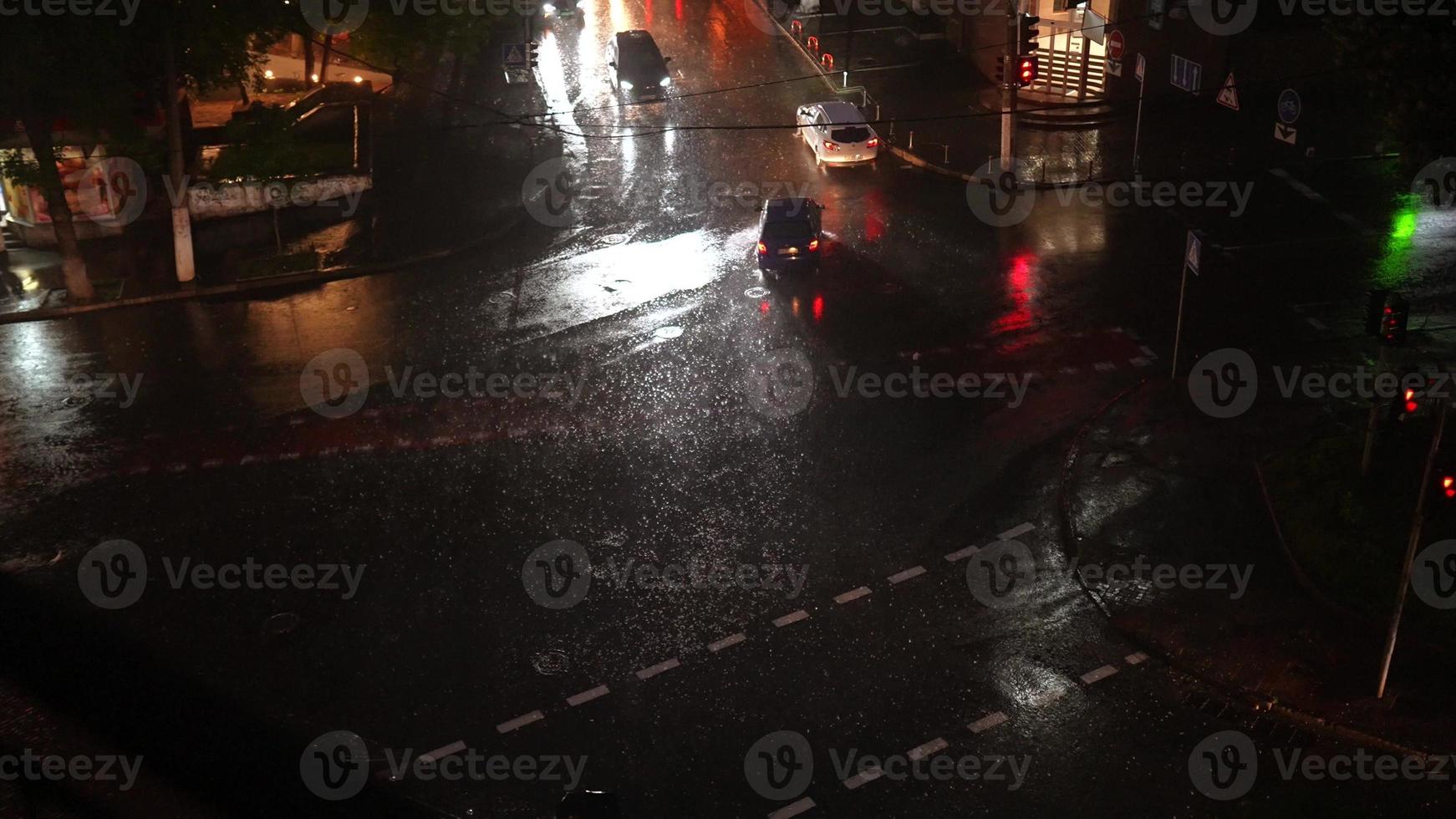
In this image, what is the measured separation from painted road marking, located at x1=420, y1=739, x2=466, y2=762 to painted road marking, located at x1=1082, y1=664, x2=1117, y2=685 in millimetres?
7259

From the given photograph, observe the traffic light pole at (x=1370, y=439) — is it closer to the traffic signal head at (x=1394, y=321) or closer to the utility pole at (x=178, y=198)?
the traffic signal head at (x=1394, y=321)

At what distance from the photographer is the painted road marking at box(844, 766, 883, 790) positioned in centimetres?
1358

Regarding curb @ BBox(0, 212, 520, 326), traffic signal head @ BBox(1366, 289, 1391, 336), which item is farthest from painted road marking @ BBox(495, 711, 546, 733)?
curb @ BBox(0, 212, 520, 326)

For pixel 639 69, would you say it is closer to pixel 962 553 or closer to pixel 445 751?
pixel 962 553

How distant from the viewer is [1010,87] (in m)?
29.1

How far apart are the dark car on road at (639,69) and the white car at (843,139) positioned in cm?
794

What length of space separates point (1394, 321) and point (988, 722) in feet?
25.5

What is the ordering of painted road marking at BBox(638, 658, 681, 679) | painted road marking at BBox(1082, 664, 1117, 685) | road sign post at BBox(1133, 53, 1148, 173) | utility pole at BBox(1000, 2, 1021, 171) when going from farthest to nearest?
road sign post at BBox(1133, 53, 1148, 173) → utility pole at BBox(1000, 2, 1021, 171) → painted road marking at BBox(638, 658, 681, 679) → painted road marking at BBox(1082, 664, 1117, 685)

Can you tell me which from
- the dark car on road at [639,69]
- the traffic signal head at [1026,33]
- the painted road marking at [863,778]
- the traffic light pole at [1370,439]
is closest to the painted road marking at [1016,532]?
the traffic light pole at [1370,439]

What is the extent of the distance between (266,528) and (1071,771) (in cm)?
1178

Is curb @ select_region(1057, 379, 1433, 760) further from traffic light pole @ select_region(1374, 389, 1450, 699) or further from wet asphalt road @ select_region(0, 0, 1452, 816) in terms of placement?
traffic light pole @ select_region(1374, 389, 1450, 699)

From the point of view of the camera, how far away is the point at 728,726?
47.6ft

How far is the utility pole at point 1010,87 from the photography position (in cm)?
2892

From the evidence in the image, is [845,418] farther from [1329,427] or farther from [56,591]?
[56,591]
